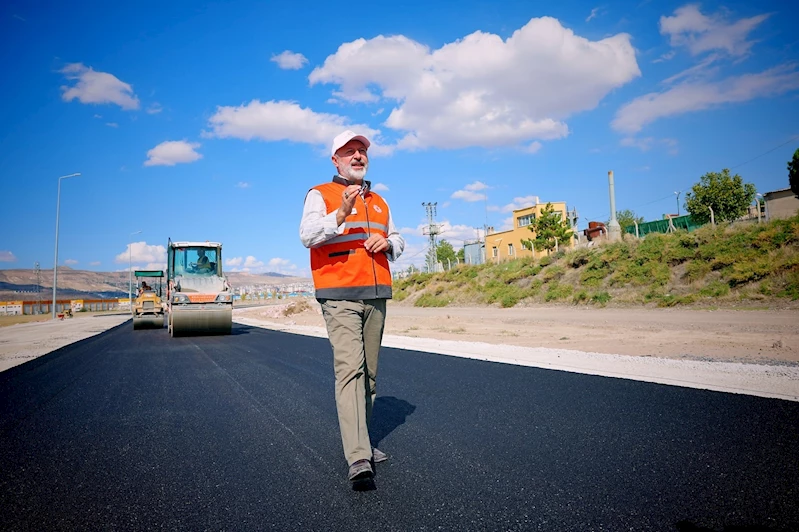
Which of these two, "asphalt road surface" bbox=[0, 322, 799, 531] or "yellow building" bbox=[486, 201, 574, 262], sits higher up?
"yellow building" bbox=[486, 201, 574, 262]

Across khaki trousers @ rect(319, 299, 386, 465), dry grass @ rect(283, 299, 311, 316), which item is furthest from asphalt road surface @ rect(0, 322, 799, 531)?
dry grass @ rect(283, 299, 311, 316)

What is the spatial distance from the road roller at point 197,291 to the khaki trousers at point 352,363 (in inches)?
569

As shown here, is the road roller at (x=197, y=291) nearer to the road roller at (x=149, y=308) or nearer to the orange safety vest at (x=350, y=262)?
the road roller at (x=149, y=308)

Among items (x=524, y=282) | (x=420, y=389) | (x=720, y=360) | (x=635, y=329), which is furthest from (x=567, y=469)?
(x=524, y=282)

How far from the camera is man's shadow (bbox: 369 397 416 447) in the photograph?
171 inches

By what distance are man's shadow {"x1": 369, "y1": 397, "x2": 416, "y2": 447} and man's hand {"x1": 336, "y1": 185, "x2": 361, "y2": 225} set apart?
6.18 ft

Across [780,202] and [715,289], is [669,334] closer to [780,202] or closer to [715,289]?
[715,289]

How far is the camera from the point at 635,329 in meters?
14.6

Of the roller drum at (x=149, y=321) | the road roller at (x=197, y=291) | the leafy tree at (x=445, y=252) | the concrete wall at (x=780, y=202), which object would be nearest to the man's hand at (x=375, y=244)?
the road roller at (x=197, y=291)

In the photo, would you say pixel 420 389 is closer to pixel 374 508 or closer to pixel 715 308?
pixel 374 508

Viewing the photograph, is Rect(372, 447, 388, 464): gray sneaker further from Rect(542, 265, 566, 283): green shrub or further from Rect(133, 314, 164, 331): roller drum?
Rect(542, 265, 566, 283): green shrub

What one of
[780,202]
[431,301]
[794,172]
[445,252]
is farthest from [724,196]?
[445,252]

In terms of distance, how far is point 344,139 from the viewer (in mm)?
3537

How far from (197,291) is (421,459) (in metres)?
14.8
